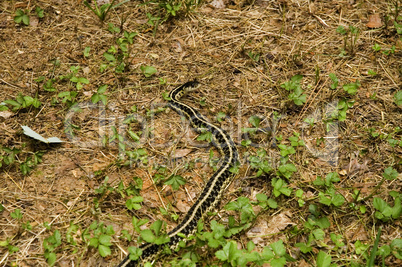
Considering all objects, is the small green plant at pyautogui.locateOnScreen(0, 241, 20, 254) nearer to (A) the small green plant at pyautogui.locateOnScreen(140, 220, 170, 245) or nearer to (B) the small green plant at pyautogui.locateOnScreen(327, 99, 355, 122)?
(A) the small green plant at pyautogui.locateOnScreen(140, 220, 170, 245)

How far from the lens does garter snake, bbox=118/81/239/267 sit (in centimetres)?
346

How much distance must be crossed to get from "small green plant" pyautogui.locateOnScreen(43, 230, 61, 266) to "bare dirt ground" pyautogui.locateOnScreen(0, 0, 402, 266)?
18 millimetres

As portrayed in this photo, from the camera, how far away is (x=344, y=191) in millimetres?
3881

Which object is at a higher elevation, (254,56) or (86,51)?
(254,56)

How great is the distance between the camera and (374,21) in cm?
523

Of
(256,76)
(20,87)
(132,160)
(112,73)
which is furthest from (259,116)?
(20,87)

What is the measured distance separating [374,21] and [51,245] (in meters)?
5.25

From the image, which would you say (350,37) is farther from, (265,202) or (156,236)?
(156,236)

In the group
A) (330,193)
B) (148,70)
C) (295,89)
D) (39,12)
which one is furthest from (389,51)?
(39,12)

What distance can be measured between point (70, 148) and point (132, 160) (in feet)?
2.59

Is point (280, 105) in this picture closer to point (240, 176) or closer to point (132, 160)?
point (240, 176)

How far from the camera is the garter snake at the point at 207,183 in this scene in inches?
136

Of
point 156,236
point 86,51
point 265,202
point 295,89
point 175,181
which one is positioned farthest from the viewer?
point 86,51

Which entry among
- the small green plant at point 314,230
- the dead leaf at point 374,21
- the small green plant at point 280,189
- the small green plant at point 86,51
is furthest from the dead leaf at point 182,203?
the dead leaf at point 374,21
